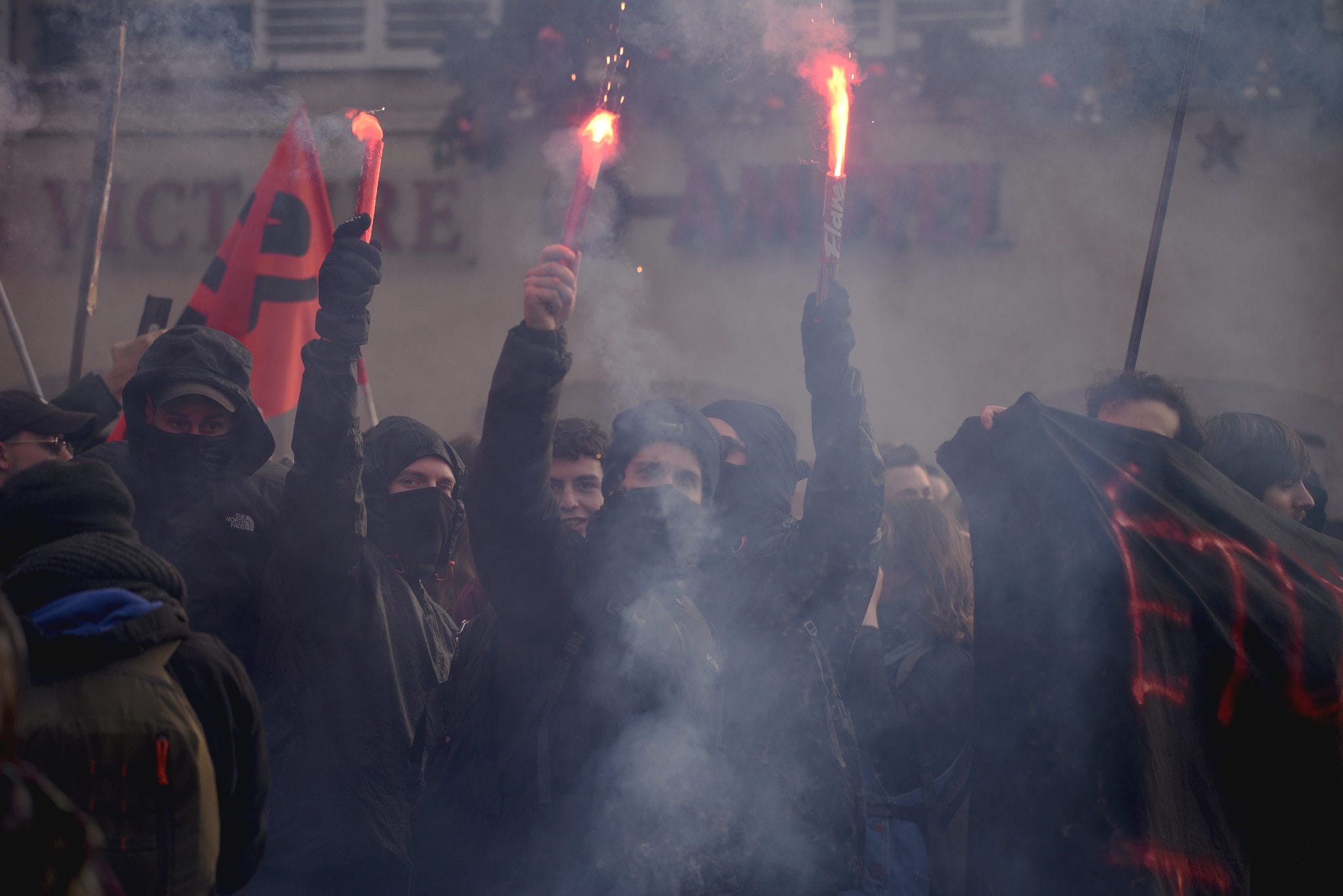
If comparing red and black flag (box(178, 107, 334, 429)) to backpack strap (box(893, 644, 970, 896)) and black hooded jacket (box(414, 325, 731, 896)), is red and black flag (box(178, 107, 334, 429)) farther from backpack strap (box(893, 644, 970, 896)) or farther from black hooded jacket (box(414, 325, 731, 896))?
backpack strap (box(893, 644, 970, 896))

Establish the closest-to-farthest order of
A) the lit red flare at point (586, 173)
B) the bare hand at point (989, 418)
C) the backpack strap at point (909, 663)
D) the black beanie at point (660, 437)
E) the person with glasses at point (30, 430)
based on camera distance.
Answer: the lit red flare at point (586, 173) → the black beanie at point (660, 437) → the bare hand at point (989, 418) → the backpack strap at point (909, 663) → the person with glasses at point (30, 430)

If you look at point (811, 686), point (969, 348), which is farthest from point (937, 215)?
point (811, 686)

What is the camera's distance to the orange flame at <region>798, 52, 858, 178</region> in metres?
2.26

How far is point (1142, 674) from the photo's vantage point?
2.22 meters

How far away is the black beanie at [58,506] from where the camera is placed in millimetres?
1652

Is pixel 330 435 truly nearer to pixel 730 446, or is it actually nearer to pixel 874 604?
pixel 730 446

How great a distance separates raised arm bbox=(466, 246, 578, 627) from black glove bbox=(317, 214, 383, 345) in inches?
18.5

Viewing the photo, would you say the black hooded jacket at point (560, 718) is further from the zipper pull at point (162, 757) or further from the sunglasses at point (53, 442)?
the sunglasses at point (53, 442)

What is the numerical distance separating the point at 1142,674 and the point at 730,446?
3.78 ft

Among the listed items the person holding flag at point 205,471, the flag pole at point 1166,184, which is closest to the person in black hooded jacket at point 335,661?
the person holding flag at point 205,471

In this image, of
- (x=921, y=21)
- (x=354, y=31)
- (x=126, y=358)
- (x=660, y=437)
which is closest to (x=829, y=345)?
(x=660, y=437)

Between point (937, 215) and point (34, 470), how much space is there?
20.6 ft

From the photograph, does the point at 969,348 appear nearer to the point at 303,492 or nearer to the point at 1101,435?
the point at 1101,435

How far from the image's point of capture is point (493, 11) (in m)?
6.99
